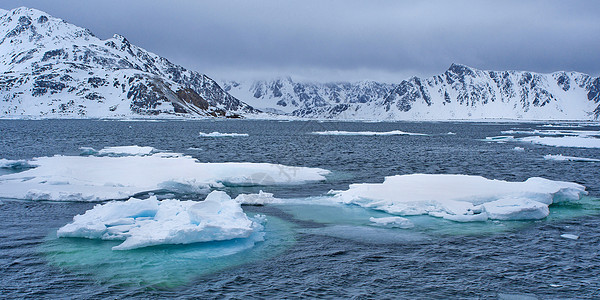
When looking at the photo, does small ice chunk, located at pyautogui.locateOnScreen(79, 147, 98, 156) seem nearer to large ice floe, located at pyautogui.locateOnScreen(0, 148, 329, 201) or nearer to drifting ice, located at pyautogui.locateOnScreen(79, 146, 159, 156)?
drifting ice, located at pyautogui.locateOnScreen(79, 146, 159, 156)

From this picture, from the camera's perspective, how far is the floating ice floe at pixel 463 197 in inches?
794

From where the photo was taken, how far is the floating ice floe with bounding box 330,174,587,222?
20156 mm

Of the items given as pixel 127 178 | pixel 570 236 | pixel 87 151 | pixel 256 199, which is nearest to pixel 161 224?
pixel 256 199

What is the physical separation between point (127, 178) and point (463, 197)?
69.5ft

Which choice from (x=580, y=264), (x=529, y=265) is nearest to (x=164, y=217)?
(x=529, y=265)

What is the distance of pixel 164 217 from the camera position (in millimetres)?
17750

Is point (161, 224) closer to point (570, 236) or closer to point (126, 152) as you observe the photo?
point (570, 236)

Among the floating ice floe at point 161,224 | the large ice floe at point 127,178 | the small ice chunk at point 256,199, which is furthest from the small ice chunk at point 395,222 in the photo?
the large ice floe at point 127,178

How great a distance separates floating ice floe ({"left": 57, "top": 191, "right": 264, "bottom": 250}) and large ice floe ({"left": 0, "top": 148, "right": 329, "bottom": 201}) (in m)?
5.64

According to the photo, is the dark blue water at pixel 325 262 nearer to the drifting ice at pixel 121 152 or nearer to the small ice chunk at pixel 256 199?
the small ice chunk at pixel 256 199

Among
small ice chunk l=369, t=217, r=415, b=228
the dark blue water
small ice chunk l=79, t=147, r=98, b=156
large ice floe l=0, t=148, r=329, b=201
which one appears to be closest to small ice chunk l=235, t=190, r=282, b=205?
the dark blue water

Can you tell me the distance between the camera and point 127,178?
92.8 feet

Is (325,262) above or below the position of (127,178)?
below

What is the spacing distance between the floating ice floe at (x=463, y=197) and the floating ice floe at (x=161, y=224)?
711cm
